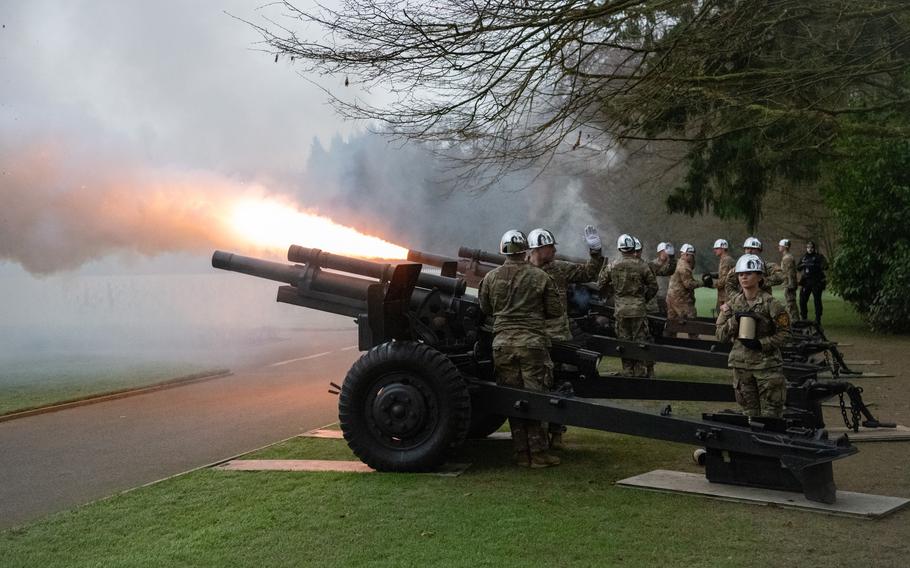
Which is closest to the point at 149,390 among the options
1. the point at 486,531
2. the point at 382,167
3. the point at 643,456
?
the point at 643,456

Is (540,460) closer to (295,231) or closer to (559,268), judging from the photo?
(559,268)

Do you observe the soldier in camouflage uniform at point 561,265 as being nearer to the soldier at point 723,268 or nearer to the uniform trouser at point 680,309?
the uniform trouser at point 680,309

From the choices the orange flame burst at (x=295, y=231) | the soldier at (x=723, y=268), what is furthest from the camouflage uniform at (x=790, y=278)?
the orange flame burst at (x=295, y=231)

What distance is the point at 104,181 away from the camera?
15555mm

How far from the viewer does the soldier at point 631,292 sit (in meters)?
13.2

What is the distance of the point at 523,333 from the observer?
8477 millimetres

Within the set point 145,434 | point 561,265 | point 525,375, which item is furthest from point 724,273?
point 145,434

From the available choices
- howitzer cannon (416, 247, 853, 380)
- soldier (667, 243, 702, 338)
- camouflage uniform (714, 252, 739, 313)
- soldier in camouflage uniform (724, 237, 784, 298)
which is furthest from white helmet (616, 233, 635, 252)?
soldier (667, 243, 702, 338)

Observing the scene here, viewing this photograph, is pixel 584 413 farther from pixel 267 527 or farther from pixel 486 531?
pixel 267 527

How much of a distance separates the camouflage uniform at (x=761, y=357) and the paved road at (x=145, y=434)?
4.44 metres

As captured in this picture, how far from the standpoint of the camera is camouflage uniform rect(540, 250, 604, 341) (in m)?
10.9

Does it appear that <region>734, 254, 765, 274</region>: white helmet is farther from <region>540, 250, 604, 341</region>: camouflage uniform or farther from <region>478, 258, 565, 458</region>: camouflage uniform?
<region>540, 250, 604, 341</region>: camouflage uniform

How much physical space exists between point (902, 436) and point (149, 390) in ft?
32.1

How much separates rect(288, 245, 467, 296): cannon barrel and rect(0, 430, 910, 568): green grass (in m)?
1.88
